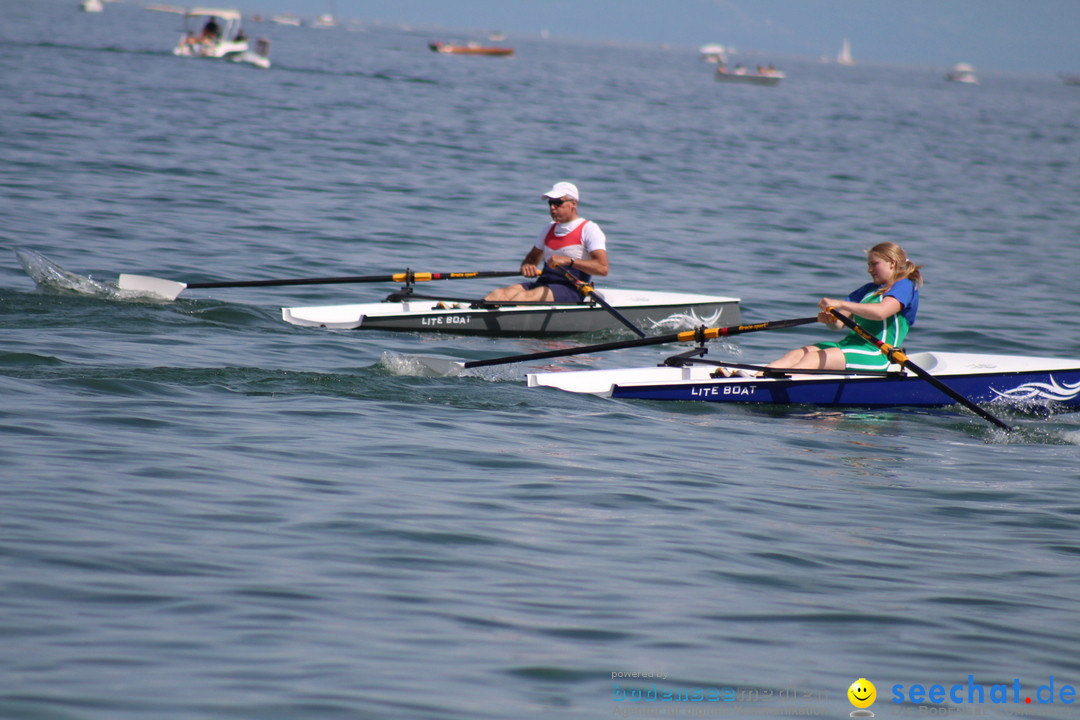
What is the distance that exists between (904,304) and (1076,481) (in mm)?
1777

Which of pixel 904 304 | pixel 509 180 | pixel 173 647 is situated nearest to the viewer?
pixel 173 647

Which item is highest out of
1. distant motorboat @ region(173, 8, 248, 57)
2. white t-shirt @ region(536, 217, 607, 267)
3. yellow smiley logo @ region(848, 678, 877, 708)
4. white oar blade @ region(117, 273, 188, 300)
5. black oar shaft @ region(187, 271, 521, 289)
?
distant motorboat @ region(173, 8, 248, 57)

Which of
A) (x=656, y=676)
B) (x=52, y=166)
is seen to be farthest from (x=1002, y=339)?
(x=52, y=166)

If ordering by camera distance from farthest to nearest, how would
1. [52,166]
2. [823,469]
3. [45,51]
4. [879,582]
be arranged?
1. [45,51]
2. [52,166]
3. [823,469]
4. [879,582]

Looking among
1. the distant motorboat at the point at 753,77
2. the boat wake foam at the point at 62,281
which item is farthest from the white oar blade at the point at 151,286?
the distant motorboat at the point at 753,77

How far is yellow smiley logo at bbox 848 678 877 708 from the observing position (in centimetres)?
436

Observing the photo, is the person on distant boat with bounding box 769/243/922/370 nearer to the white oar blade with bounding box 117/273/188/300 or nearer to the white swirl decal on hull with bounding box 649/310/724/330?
the white swirl decal on hull with bounding box 649/310/724/330

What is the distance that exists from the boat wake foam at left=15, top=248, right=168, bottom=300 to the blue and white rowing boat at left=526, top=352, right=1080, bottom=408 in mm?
3896

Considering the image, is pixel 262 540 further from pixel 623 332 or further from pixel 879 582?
pixel 623 332

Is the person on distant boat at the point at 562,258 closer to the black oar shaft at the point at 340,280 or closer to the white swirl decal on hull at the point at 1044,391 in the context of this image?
the black oar shaft at the point at 340,280

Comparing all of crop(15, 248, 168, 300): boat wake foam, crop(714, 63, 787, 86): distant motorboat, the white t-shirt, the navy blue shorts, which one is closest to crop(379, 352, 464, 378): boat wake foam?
the navy blue shorts

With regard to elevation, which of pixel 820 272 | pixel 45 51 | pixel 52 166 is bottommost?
pixel 820 272

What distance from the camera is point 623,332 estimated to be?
1106 cm

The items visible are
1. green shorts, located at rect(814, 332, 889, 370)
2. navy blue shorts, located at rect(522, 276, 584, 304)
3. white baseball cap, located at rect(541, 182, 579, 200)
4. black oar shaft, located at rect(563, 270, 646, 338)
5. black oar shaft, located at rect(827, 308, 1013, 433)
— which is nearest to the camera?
black oar shaft, located at rect(827, 308, 1013, 433)
